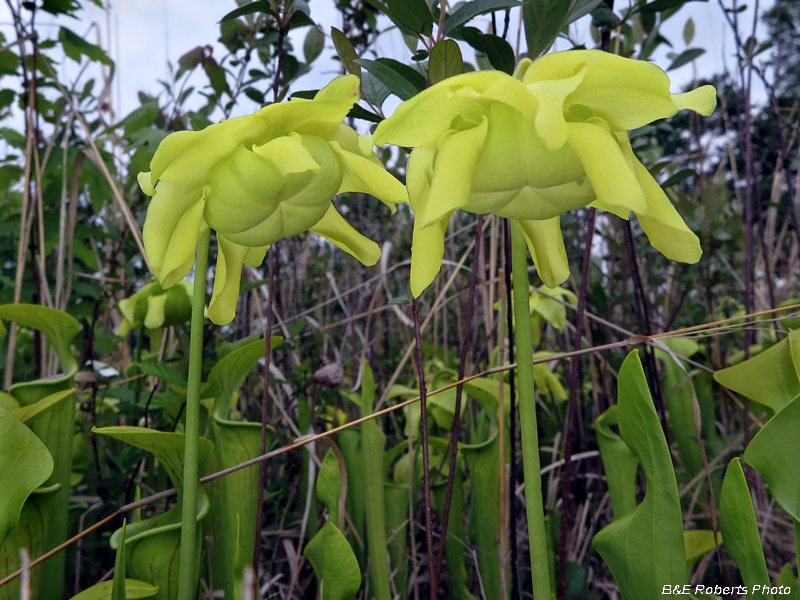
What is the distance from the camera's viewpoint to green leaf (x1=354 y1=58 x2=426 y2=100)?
20.0 inches

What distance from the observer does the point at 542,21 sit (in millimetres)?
475

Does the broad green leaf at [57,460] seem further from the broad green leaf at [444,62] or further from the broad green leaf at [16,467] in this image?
the broad green leaf at [444,62]

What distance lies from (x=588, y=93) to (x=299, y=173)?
21 centimetres

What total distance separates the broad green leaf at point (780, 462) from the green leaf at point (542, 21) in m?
0.36

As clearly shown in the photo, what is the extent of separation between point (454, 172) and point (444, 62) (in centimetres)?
19

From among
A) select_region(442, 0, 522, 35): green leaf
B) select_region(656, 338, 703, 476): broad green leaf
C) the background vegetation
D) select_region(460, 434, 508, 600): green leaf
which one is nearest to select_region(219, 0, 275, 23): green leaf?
the background vegetation

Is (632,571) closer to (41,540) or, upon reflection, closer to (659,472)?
(659,472)

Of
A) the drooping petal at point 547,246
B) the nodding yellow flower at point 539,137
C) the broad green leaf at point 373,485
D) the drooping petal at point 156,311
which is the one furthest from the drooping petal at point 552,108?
the drooping petal at point 156,311

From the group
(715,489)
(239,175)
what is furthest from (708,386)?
(239,175)

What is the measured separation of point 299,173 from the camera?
0.42m

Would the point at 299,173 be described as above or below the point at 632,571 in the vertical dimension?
above

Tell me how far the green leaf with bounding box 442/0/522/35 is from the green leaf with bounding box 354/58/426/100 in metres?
0.05

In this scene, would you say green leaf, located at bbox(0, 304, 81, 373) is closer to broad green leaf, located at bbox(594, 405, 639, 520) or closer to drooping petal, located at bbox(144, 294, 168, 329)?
drooping petal, located at bbox(144, 294, 168, 329)

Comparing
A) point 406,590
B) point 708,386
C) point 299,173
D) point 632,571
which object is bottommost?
point 406,590
